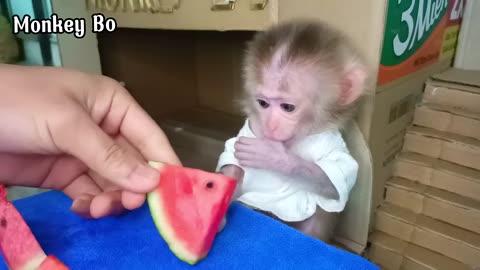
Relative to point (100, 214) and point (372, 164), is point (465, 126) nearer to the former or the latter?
point (372, 164)

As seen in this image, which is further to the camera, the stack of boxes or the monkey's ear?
the stack of boxes

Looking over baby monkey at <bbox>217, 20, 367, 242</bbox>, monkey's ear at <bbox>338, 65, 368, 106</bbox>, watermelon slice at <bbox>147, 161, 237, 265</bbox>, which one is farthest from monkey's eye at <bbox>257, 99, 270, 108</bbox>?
watermelon slice at <bbox>147, 161, 237, 265</bbox>

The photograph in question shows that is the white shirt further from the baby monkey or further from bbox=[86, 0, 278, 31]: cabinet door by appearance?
bbox=[86, 0, 278, 31]: cabinet door

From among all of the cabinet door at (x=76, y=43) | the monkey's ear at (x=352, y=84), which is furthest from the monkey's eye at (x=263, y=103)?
the cabinet door at (x=76, y=43)

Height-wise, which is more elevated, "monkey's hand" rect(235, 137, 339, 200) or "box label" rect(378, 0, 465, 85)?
"box label" rect(378, 0, 465, 85)

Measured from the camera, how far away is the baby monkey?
735 mm

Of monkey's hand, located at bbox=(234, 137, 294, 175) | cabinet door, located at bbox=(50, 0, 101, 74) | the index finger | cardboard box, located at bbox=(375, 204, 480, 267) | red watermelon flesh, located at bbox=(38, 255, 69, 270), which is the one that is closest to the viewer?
red watermelon flesh, located at bbox=(38, 255, 69, 270)

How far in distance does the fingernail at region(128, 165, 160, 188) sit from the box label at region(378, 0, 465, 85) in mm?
465

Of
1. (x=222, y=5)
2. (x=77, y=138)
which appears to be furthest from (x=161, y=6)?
(x=77, y=138)

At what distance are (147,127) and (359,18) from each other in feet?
1.33

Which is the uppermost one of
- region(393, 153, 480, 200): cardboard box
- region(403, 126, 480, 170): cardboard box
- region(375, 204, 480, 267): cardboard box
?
region(403, 126, 480, 170): cardboard box

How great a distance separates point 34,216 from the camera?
658 millimetres

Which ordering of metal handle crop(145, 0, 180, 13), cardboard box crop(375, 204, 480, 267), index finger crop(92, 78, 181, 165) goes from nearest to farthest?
1. index finger crop(92, 78, 181, 165)
2. cardboard box crop(375, 204, 480, 267)
3. metal handle crop(145, 0, 180, 13)

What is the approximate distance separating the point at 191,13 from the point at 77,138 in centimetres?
48
